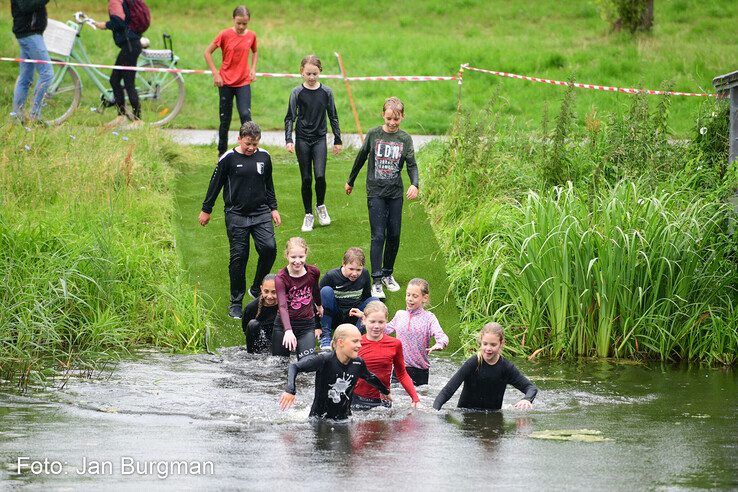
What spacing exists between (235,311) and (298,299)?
5.37 feet

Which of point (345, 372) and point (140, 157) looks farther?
point (140, 157)

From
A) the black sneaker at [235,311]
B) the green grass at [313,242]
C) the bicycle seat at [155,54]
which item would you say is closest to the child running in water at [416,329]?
the green grass at [313,242]

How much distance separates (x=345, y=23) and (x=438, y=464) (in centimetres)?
2421

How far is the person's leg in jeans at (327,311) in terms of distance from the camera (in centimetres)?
1152

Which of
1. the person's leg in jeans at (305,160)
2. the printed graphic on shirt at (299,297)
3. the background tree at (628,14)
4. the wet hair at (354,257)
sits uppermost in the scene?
the background tree at (628,14)

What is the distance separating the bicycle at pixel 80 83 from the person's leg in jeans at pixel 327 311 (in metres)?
7.65

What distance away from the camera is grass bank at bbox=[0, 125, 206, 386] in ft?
37.0

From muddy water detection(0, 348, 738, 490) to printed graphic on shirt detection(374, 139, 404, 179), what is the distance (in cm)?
234

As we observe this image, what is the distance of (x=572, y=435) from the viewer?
343 inches

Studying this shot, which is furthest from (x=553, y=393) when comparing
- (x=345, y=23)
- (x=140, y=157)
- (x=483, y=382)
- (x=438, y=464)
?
(x=345, y=23)

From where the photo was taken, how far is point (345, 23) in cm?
3077

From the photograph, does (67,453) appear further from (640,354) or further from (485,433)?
(640,354)

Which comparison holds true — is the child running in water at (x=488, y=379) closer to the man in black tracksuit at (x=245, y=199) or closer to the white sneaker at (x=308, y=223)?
the man in black tracksuit at (x=245, y=199)

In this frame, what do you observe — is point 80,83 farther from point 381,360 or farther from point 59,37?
point 381,360
